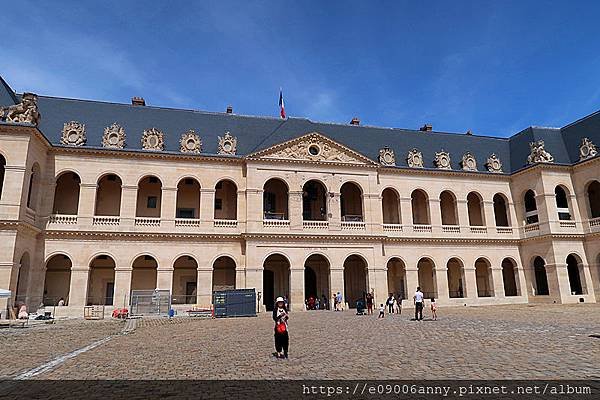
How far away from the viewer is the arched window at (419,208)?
134 feet

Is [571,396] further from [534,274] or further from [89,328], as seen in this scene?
[534,274]

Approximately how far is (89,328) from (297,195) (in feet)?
61.7

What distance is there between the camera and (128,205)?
107ft

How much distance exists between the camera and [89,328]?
69.2 feet

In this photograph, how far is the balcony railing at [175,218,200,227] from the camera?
33.2m

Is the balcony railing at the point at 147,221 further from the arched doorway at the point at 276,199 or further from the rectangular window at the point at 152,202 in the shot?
the arched doorway at the point at 276,199

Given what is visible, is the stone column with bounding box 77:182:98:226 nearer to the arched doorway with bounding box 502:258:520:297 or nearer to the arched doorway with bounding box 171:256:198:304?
the arched doorway with bounding box 171:256:198:304

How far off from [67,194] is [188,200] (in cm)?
946

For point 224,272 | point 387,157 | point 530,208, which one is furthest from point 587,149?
point 224,272

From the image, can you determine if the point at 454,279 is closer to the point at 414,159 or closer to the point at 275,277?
the point at 414,159

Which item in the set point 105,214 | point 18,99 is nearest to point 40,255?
point 105,214

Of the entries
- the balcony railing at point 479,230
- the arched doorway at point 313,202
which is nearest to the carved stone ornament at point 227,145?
the arched doorway at point 313,202

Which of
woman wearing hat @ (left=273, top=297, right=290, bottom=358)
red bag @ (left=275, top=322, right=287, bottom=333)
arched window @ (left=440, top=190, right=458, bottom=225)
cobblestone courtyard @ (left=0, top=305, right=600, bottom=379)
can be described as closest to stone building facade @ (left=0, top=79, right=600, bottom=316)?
arched window @ (left=440, top=190, right=458, bottom=225)

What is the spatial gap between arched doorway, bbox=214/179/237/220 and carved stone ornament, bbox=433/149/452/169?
64.0 feet
